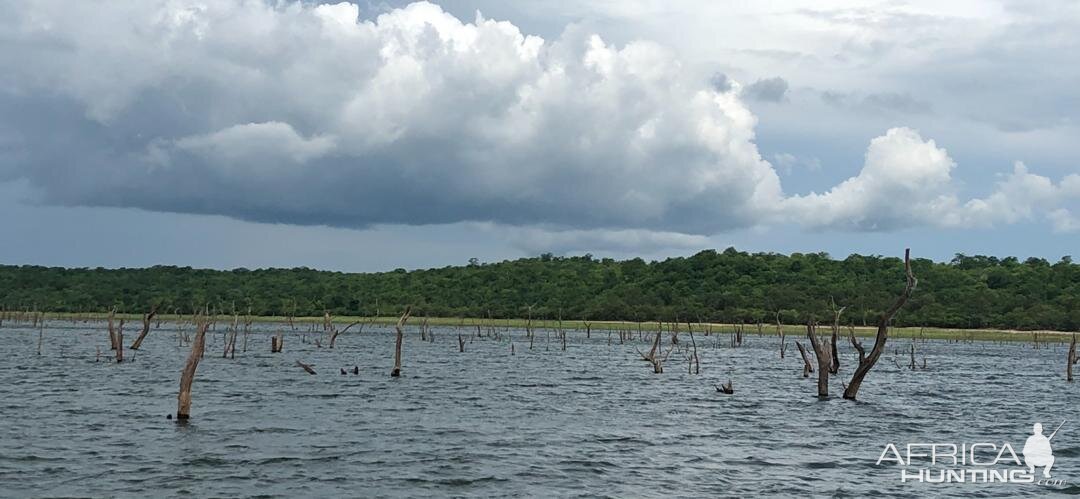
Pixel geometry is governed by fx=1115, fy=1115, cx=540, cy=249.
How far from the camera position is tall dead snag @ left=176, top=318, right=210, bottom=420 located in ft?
105

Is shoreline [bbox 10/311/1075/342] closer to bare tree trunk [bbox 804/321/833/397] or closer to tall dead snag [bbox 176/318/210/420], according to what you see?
bare tree trunk [bbox 804/321/833/397]

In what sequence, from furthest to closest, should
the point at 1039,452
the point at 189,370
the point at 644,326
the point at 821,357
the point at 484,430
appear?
the point at 644,326 → the point at 821,357 → the point at 484,430 → the point at 189,370 → the point at 1039,452

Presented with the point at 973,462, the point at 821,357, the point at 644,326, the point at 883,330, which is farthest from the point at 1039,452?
the point at 644,326

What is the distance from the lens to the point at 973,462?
1155 inches

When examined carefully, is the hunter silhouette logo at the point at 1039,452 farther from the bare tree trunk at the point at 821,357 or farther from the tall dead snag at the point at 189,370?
the tall dead snag at the point at 189,370

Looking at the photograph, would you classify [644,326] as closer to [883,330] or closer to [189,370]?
[883,330]

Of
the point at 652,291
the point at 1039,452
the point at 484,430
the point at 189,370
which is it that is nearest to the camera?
the point at 1039,452

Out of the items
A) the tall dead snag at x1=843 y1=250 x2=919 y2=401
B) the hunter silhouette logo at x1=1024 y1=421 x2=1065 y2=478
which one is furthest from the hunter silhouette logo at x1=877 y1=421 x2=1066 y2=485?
the tall dead snag at x1=843 y1=250 x2=919 y2=401

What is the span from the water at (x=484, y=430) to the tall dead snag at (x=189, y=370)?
2.22ft

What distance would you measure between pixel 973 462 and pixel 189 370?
71.6 ft

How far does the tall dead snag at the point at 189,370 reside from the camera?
31953mm

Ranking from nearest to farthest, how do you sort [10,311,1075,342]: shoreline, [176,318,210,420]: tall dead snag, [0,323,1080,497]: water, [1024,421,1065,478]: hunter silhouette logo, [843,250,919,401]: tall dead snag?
[0,323,1080,497]: water
[1024,421,1065,478]: hunter silhouette logo
[176,318,210,420]: tall dead snag
[843,250,919,401]: tall dead snag
[10,311,1075,342]: shoreline

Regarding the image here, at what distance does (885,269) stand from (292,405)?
142433 millimetres

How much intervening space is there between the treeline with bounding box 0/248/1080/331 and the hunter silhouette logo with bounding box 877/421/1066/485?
4418 inches
